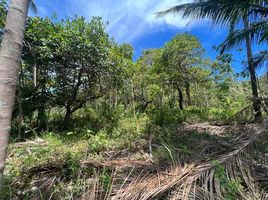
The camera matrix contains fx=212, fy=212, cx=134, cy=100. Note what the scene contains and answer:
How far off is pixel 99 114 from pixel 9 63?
599cm

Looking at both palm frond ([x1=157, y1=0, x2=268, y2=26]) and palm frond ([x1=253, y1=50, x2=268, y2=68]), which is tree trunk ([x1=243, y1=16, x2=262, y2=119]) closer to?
palm frond ([x1=253, y1=50, x2=268, y2=68])

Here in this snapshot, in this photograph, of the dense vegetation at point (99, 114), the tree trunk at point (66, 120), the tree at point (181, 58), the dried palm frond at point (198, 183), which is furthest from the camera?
the tree at point (181, 58)

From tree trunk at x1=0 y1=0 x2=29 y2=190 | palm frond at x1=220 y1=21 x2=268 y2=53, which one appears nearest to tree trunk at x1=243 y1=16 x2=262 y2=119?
palm frond at x1=220 y1=21 x2=268 y2=53

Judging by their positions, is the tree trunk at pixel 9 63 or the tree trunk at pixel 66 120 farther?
the tree trunk at pixel 66 120

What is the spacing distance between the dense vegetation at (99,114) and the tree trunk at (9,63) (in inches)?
4.9

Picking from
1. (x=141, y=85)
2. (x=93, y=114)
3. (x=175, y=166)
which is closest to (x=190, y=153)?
(x=175, y=166)

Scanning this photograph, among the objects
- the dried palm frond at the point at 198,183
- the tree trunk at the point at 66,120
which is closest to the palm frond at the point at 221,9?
the dried palm frond at the point at 198,183

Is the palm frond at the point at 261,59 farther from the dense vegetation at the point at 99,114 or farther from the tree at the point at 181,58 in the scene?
the tree at the point at 181,58

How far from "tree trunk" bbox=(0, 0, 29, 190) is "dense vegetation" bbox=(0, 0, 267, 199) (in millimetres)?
125

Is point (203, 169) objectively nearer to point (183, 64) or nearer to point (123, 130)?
point (123, 130)

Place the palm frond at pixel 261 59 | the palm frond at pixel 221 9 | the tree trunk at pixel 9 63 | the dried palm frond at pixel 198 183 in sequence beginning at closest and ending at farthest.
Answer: the tree trunk at pixel 9 63, the dried palm frond at pixel 198 183, the palm frond at pixel 221 9, the palm frond at pixel 261 59

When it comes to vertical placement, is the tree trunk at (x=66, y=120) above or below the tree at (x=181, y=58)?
below

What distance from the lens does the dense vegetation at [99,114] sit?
8.13 feet

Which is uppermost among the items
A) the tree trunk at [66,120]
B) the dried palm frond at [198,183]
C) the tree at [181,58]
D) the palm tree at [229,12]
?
the tree at [181,58]
